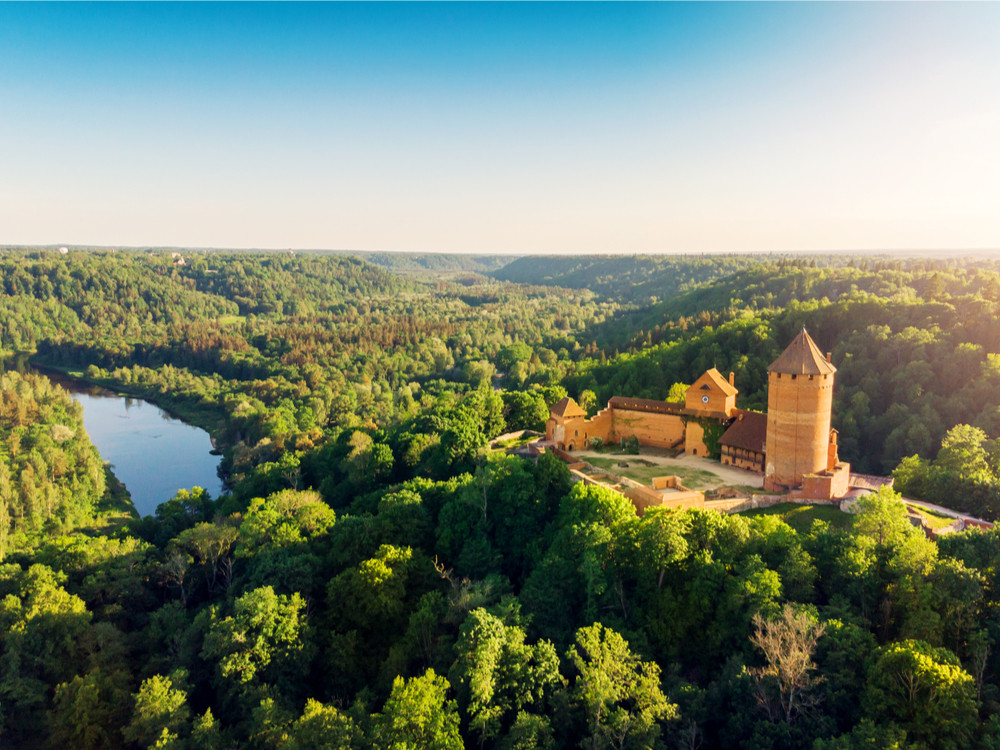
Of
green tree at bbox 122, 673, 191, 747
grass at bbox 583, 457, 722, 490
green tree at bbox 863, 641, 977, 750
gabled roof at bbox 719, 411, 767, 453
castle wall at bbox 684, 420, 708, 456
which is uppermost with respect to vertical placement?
gabled roof at bbox 719, 411, 767, 453

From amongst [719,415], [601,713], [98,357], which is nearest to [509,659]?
[601,713]

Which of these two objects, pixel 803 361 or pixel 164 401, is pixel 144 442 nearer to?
pixel 164 401

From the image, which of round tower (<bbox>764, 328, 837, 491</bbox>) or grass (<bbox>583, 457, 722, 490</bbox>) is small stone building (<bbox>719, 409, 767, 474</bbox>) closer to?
grass (<bbox>583, 457, 722, 490</bbox>)

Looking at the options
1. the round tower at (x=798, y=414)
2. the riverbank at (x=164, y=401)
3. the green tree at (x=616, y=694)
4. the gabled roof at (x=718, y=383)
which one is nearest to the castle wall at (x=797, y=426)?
the round tower at (x=798, y=414)

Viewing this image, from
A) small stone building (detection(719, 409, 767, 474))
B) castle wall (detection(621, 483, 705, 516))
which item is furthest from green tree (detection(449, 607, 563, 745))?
small stone building (detection(719, 409, 767, 474))

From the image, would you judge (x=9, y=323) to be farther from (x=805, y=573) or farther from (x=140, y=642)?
(x=805, y=573)

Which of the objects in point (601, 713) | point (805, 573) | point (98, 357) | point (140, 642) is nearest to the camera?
point (601, 713)
